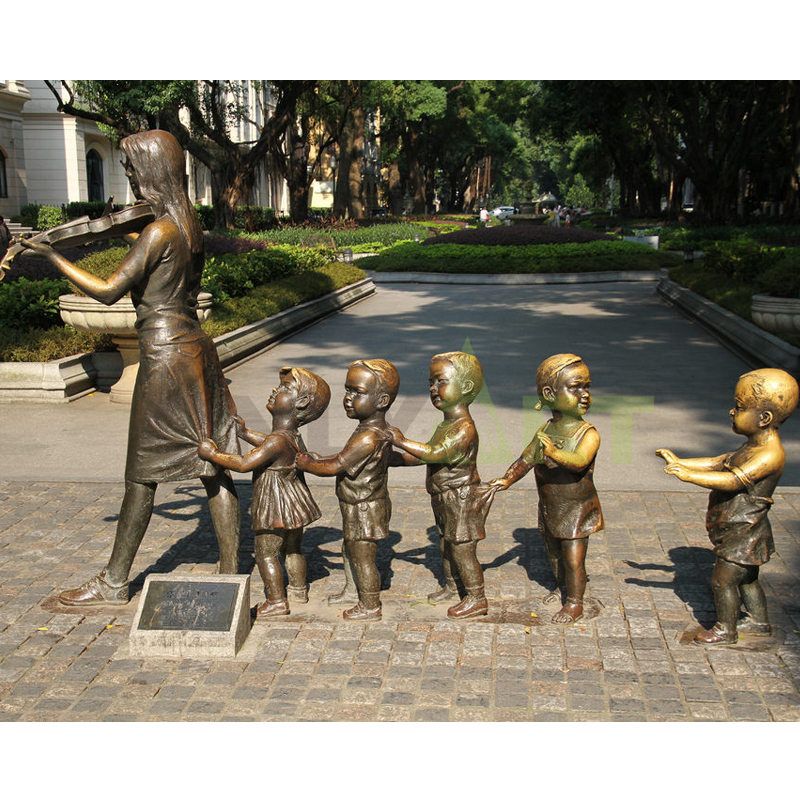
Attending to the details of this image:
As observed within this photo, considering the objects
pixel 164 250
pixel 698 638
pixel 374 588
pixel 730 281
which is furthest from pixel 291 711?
pixel 730 281

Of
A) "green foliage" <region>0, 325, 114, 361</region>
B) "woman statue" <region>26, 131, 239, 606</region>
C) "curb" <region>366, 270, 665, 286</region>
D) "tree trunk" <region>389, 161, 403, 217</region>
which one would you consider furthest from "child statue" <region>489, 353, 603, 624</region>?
"tree trunk" <region>389, 161, 403, 217</region>

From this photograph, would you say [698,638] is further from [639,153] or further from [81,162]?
[639,153]

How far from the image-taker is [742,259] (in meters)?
18.5

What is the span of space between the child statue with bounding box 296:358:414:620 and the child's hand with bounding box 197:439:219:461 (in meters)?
0.48

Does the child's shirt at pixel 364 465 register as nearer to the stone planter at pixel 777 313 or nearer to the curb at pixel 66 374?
the curb at pixel 66 374

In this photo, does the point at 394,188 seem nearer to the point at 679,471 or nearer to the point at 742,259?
the point at 742,259

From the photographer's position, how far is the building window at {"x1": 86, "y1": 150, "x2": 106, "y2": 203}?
47.1 m

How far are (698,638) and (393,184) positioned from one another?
185 ft

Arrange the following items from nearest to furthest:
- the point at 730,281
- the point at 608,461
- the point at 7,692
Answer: the point at 7,692 < the point at 608,461 < the point at 730,281

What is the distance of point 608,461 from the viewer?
336 inches

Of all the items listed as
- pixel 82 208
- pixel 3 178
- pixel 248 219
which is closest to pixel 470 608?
pixel 248 219

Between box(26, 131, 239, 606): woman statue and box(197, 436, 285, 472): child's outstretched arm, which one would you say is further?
box(26, 131, 239, 606): woman statue

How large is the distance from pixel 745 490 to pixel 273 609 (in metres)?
2.59

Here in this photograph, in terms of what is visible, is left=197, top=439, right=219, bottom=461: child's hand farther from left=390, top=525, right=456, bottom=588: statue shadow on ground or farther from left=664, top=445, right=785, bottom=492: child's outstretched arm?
left=664, top=445, right=785, bottom=492: child's outstretched arm
